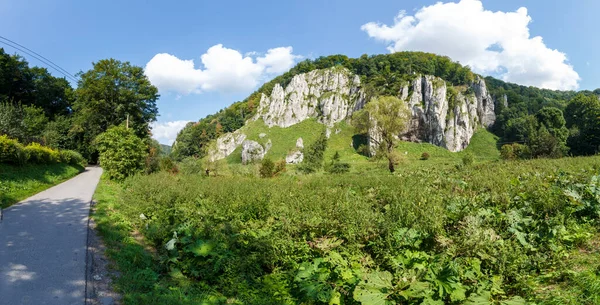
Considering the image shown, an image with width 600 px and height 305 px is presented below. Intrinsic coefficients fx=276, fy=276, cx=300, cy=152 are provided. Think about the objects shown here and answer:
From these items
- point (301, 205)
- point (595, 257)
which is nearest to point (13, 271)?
point (301, 205)

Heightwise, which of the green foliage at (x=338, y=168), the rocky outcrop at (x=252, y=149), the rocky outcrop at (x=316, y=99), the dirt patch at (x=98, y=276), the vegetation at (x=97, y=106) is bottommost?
the dirt patch at (x=98, y=276)

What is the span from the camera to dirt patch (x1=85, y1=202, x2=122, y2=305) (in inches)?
156

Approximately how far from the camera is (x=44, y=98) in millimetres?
46688

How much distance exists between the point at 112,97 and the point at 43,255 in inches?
1352

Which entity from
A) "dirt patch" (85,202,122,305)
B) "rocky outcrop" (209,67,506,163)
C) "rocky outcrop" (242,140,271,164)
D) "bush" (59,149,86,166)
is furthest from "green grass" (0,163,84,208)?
"rocky outcrop" (242,140,271,164)

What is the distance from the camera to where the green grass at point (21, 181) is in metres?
9.24

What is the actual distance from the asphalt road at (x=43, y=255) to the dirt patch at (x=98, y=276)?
11 cm

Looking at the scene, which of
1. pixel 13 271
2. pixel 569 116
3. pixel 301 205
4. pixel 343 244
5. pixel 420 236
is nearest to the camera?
pixel 13 271

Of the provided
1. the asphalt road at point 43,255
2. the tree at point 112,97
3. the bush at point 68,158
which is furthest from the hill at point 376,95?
the asphalt road at point 43,255

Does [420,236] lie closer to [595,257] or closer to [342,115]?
[595,257]

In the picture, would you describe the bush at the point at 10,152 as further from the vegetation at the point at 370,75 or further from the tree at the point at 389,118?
the vegetation at the point at 370,75

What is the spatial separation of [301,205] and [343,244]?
1576mm

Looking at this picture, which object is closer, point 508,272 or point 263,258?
point 508,272

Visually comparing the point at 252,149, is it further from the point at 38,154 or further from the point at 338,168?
the point at 38,154
